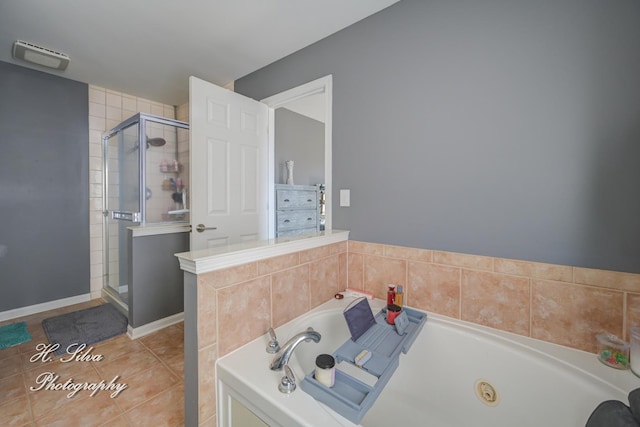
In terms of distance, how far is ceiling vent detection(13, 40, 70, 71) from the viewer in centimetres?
196

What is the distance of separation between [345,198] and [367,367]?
1062 mm

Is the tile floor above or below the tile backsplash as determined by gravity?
below

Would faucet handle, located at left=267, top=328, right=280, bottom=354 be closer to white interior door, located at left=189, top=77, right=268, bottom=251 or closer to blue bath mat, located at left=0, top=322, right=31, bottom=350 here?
white interior door, located at left=189, top=77, right=268, bottom=251

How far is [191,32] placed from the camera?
72.2 inches

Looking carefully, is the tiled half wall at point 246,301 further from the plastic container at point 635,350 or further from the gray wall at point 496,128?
the plastic container at point 635,350

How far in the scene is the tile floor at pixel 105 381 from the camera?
1.29 m

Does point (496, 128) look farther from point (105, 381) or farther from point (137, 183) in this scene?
point (137, 183)

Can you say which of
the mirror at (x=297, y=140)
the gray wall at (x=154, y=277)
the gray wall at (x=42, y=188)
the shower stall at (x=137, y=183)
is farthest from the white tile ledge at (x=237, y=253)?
the gray wall at (x=42, y=188)

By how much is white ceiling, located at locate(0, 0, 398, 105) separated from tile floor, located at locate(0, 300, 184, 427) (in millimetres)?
2344

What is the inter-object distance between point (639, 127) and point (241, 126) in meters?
2.26

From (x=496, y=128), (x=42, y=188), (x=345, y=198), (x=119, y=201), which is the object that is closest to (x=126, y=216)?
(x=119, y=201)

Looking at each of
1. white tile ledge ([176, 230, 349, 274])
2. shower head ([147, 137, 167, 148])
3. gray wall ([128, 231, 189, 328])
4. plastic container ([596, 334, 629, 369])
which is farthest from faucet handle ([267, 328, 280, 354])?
shower head ([147, 137, 167, 148])

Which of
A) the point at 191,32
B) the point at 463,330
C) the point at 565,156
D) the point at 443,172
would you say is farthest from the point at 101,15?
the point at 463,330

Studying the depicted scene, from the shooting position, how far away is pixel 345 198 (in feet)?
5.77
